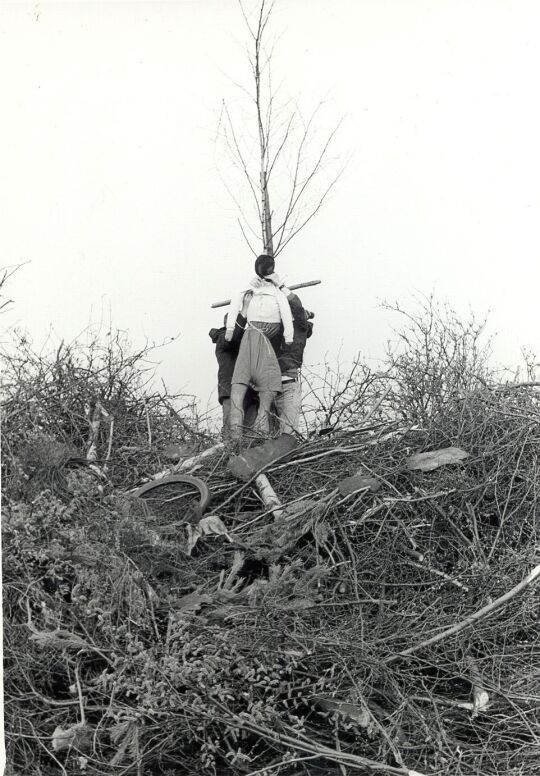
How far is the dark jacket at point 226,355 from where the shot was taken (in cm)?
1107

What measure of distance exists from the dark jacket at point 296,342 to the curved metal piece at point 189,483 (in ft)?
8.31

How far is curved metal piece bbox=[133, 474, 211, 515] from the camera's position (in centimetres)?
844

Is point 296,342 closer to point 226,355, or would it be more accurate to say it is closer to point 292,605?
point 226,355

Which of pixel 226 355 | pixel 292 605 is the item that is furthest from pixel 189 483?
pixel 226 355

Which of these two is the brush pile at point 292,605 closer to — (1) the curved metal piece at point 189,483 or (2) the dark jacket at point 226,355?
(1) the curved metal piece at point 189,483

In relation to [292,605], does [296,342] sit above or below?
above

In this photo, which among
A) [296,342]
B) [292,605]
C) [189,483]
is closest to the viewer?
[292,605]

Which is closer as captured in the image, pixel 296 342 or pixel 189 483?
pixel 189 483

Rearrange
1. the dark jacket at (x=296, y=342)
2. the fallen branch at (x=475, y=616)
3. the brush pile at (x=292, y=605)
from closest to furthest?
the brush pile at (x=292, y=605), the fallen branch at (x=475, y=616), the dark jacket at (x=296, y=342)

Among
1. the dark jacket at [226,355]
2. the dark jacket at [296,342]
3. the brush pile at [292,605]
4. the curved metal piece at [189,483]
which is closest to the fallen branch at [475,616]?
the brush pile at [292,605]

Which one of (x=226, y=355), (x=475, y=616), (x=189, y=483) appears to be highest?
(x=226, y=355)

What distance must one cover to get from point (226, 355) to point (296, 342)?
0.80 m

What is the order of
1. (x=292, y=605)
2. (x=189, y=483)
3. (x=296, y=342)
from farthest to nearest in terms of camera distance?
(x=296, y=342) < (x=189, y=483) < (x=292, y=605)

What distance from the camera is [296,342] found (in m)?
11.2
